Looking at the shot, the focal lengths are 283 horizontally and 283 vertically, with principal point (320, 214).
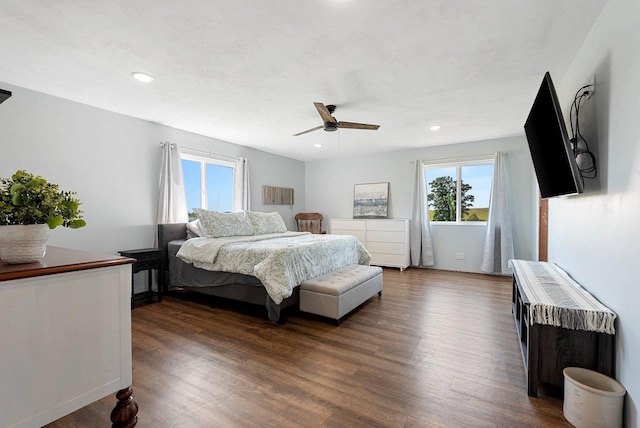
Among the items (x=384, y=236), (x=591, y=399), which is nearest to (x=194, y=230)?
(x=384, y=236)

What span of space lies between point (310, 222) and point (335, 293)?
3.85 m

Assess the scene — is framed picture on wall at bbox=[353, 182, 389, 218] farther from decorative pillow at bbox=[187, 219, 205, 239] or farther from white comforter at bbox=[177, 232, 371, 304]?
decorative pillow at bbox=[187, 219, 205, 239]

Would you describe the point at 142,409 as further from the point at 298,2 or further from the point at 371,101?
the point at 371,101

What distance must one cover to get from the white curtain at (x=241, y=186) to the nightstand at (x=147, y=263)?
1.77 meters

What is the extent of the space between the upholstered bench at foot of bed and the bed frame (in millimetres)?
220

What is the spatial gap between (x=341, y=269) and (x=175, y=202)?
2664 mm

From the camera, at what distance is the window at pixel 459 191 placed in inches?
207

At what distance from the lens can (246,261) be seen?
3107 millimetres

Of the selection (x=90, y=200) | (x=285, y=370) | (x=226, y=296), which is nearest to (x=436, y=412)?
(x=285, y=370)

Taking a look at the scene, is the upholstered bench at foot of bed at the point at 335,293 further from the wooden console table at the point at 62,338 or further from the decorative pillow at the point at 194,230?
the decorative pillow at the point at 194,230

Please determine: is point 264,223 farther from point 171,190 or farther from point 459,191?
point 459,191

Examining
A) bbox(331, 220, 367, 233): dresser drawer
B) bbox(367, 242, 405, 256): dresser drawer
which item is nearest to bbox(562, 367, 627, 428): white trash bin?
Answer: bbox(367, 242, 405, 256): dresser drawer

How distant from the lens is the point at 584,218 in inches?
80.5

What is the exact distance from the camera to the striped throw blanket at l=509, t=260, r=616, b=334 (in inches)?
60.5
